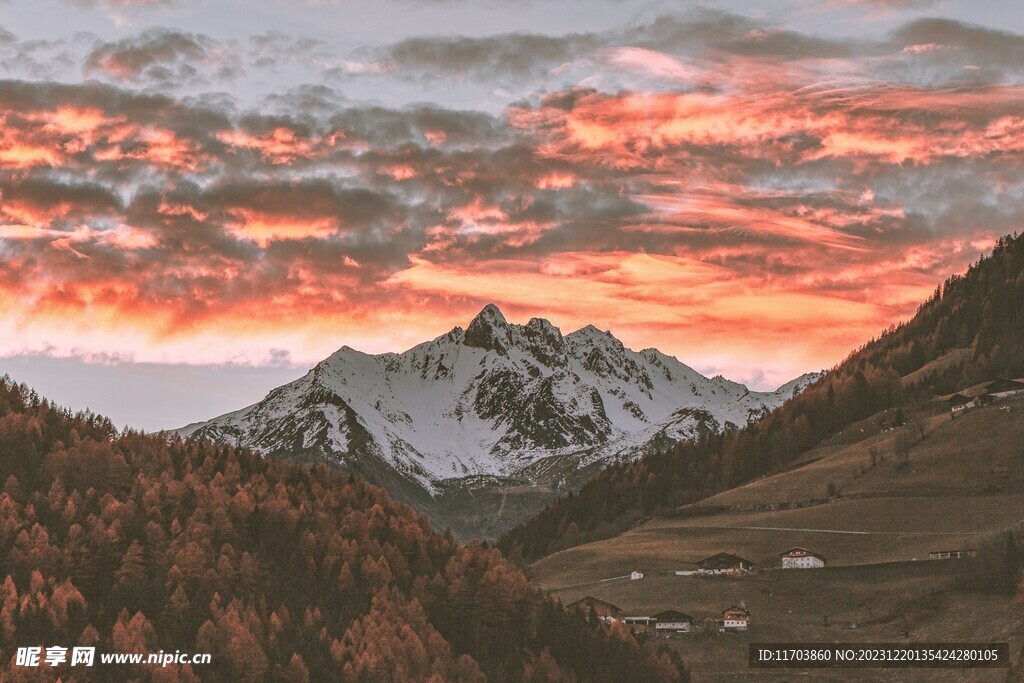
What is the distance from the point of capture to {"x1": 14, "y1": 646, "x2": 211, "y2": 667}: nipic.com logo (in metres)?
188

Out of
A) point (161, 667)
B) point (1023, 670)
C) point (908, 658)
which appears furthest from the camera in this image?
point (908, 658)

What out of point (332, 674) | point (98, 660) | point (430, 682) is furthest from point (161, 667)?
point (430, 682)

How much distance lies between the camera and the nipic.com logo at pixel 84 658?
618 feet

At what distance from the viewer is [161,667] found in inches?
7397

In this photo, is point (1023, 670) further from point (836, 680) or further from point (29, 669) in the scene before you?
point (29, 669)

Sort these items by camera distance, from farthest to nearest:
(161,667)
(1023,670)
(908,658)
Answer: (908,658) → (161,667) → (1023,670)

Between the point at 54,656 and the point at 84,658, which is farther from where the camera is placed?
the point at 84,658

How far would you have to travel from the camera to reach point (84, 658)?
19275 centimetres

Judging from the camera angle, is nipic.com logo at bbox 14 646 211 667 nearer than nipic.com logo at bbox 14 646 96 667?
No

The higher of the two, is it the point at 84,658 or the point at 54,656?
the point at 54,656

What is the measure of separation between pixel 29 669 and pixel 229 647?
1125 inches

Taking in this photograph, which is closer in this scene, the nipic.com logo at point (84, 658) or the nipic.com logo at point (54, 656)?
the nipic.com logo at point (54, 656)

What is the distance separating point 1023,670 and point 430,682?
79.3m

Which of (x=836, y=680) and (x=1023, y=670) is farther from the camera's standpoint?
(x=836, y=680)
